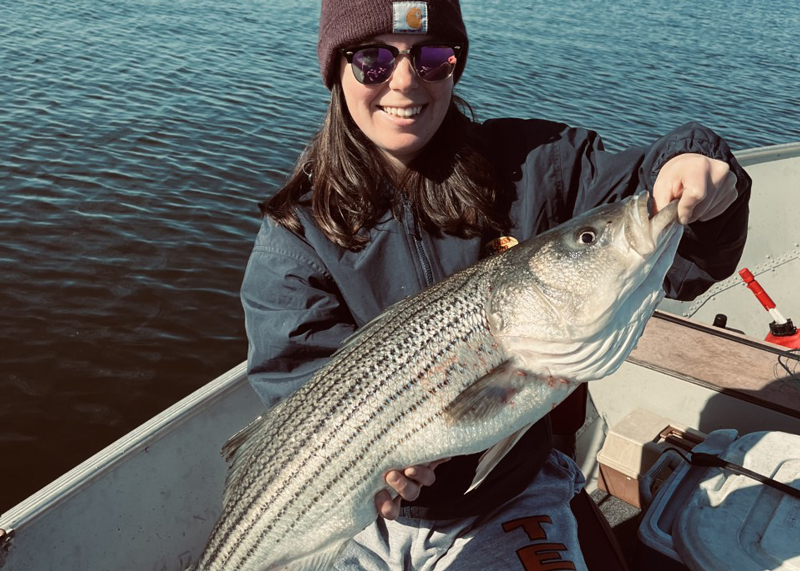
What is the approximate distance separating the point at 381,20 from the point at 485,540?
80.4 inches

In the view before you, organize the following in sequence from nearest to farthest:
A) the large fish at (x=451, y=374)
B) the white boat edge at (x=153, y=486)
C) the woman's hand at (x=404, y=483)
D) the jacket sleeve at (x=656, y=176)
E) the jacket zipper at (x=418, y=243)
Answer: the large fish at (x=451, y=374)
the woman's hand at (x=404, y=483)
the jacket sleeve at (x=656, y=176)
the jacket zipper at (x=418, y=243)
the white boat edge at (x=153, y=486)

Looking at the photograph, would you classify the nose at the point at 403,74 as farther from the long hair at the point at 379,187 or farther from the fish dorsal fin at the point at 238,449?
the fish dorsal fin at the point at 238,449

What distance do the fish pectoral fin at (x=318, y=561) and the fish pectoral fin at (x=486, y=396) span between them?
696 mm

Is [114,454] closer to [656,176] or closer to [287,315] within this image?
[287,315]

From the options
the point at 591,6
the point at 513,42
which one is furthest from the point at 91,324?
the point at 591,6

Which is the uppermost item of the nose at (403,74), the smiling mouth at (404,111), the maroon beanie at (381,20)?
the maroon beanie at (381,20)

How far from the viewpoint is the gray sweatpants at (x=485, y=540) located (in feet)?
9.27

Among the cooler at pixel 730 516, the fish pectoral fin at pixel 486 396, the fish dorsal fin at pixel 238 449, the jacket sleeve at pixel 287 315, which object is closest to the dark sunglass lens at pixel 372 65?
the jacket sleeve at pixel 287 315

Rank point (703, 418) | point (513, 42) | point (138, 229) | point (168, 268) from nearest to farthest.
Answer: point (703, 418) < point (168, 268) < point (138, 229) < point (513, 42)

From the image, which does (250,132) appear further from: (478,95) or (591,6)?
(591,6)

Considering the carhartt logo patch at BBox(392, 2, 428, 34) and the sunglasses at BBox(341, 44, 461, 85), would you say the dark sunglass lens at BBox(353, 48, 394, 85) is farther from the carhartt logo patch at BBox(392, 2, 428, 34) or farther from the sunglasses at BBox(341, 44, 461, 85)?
the carhartt logo patch at BBox(392, 2, 428, 34)

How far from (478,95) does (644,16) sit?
511 inches

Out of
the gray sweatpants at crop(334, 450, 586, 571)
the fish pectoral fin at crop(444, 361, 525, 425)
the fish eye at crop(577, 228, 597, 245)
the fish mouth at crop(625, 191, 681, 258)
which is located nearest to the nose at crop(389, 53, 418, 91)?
the fish eye at crop(577, 228, 597, 245)

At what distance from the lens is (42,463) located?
6523mm
